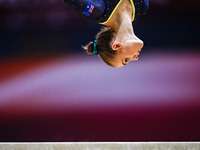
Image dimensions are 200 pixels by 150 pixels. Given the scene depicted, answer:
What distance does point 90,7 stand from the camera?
4.68ft

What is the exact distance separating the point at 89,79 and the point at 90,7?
1749mm

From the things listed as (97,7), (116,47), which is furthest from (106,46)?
(97,7)

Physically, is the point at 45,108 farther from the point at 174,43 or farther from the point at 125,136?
the point at 174,43

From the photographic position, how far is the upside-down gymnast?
4.74 feet

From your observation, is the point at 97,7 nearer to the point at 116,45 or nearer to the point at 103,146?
the point at 116,45

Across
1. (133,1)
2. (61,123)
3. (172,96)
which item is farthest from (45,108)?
(133,1)

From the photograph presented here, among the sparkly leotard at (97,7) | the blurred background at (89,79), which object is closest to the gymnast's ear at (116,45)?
the sparkly leotard at (97,7)

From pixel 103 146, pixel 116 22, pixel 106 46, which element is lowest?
pixel 103 146

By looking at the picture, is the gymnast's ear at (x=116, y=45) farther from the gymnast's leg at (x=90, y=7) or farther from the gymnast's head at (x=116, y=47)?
the gymnast's leg at (x=90, y=7)

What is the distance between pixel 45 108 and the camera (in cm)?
318

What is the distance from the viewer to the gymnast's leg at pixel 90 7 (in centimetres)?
141

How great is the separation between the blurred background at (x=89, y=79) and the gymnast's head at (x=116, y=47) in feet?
4.67

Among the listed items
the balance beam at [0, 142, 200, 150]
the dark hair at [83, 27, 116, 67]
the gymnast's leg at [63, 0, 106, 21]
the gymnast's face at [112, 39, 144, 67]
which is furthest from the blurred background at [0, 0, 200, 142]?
the gymnast's leg at [63, 0, 106, 21]

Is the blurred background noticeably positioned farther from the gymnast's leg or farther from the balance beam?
the gymnast's leg
